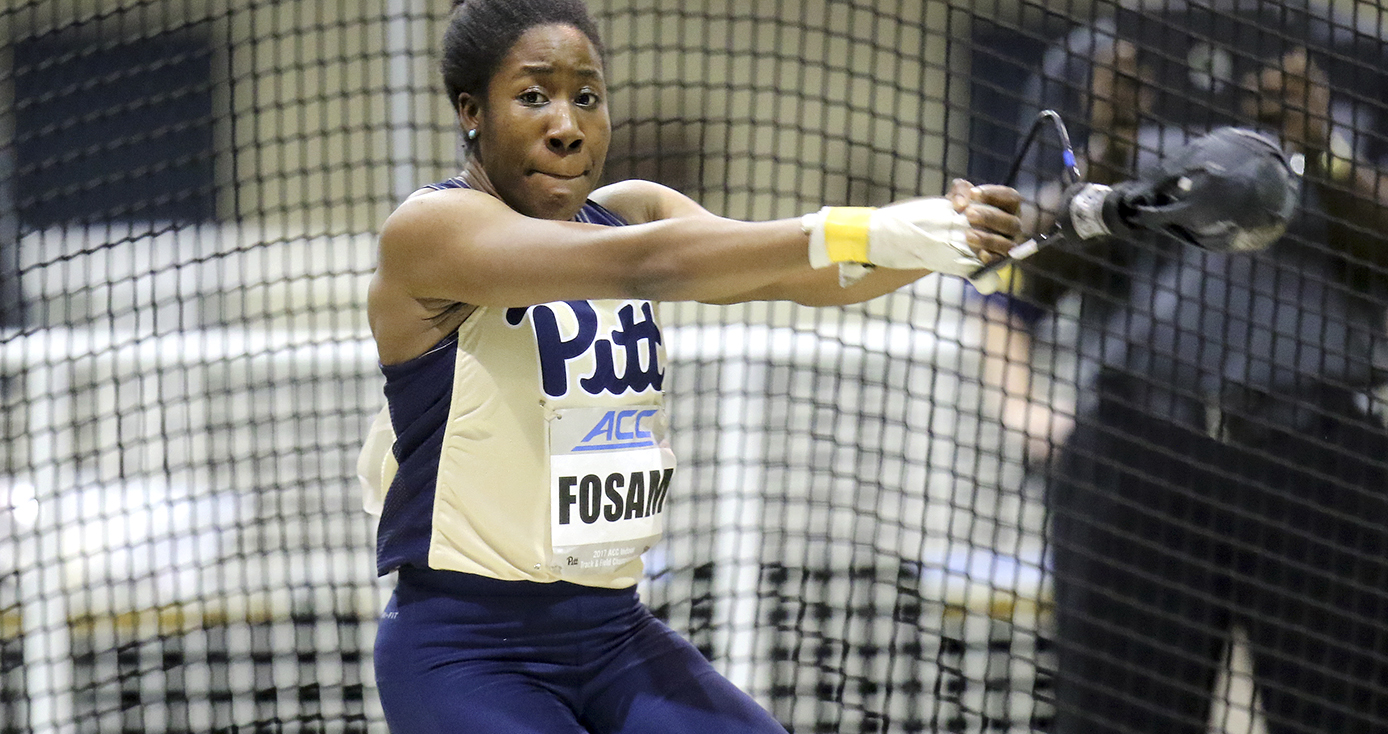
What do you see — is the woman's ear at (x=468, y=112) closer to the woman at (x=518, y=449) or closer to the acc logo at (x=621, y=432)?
the woman at (x=518, y=449)

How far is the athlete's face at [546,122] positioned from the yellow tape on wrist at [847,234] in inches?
17.3

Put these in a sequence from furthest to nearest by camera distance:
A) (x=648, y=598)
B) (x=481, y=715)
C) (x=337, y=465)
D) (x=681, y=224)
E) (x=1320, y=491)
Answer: (x=337, y=465) → (x=648, y=598) → (x=1320, y=491) → (x=481, y=715) → (x=681, y=224)

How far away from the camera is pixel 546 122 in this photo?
1.82m

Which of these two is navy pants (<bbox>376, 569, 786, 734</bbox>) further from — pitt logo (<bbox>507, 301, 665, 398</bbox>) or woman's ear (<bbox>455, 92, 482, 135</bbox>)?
woman's ear (<bbox>455, 92, 482, 135</bbox>)

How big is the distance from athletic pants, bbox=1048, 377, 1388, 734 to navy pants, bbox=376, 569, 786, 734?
1.54m

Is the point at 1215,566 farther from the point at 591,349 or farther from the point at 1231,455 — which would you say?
the point at 591,349

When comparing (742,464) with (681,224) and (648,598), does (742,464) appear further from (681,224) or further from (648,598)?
(681,224)

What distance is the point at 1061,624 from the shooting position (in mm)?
3221

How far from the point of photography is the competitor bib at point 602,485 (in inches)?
72.2

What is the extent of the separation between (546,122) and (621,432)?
43cm

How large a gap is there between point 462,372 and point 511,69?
40 centimetres

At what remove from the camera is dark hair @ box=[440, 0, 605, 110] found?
184cm

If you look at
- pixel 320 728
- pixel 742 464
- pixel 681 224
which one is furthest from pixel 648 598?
pixel 681 224

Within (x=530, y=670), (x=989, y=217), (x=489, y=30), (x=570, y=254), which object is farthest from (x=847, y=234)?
(x=530, y=670)
